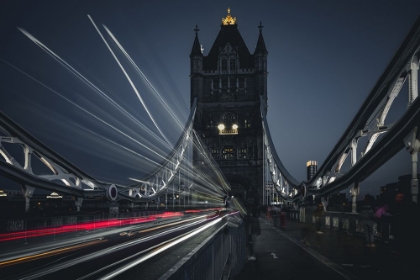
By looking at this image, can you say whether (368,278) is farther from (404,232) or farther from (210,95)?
(210,95)

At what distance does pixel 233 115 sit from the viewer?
77.2 m

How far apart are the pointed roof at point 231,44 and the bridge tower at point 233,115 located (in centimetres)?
89

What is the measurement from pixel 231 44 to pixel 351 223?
2728 inches

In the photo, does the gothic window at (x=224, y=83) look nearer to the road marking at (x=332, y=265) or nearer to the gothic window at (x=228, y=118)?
the gothic window at (x=228, y=118)

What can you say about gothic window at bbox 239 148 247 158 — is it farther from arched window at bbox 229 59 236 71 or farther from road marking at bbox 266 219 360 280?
road marking at bbox 266 219 360 280

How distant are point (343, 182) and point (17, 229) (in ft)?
59.7

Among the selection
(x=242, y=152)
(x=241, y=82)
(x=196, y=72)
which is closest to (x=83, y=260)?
(x=242, y=152)

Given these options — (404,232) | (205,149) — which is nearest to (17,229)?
(404,232)

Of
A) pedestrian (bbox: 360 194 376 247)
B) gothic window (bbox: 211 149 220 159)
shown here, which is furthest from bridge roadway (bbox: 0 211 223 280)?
gothic window (bbox: 211 149 220 159)

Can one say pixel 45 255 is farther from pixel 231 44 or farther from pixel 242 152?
pixel 231 44

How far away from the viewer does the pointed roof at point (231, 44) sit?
84.0 metres

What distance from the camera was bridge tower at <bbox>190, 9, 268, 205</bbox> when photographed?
7619 cm

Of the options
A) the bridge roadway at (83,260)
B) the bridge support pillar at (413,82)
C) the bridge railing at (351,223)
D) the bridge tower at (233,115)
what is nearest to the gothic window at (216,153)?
the bridge tower at (233,115)

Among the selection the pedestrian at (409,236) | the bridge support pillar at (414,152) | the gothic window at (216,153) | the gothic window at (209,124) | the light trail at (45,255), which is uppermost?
the gothic window at (209,124)
